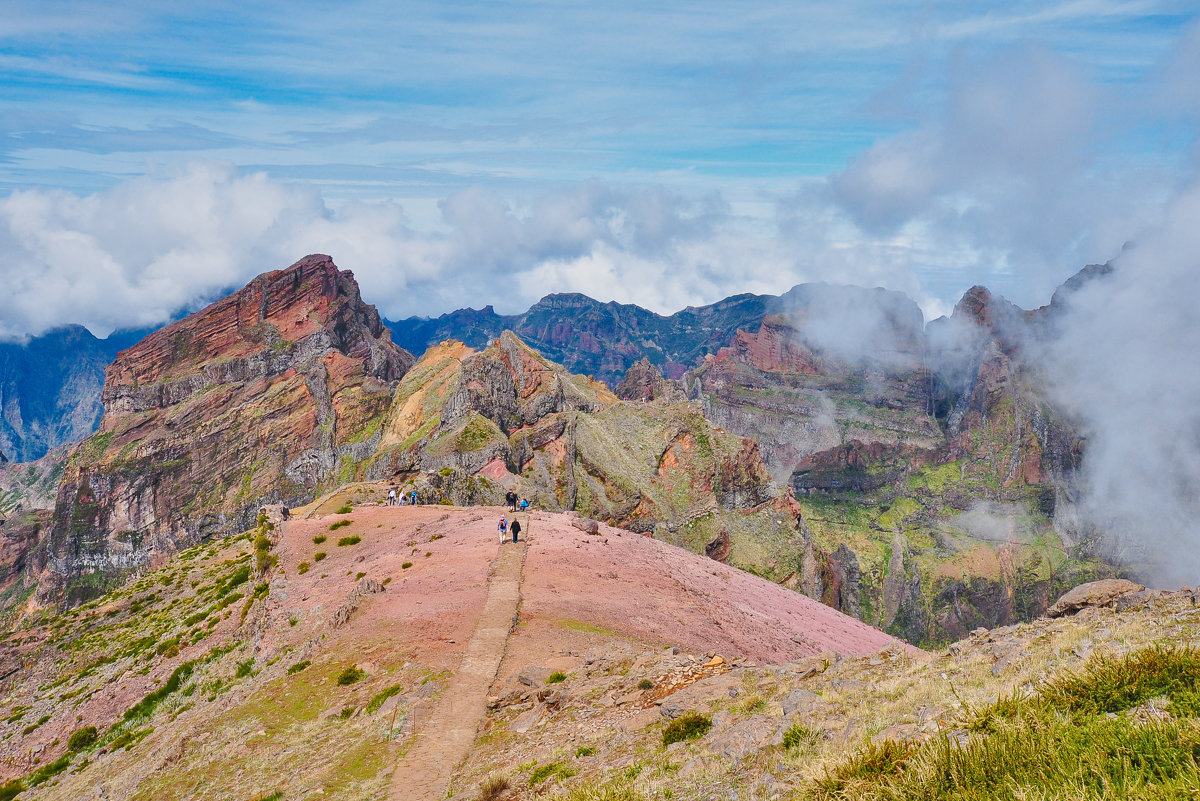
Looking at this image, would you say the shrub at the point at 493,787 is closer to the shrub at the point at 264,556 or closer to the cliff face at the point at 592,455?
the shrub at the point at 264,556

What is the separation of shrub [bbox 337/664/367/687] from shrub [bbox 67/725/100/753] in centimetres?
1718

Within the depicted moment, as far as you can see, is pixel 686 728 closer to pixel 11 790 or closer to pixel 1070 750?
pixel 1070 750

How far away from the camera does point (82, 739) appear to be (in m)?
34.6

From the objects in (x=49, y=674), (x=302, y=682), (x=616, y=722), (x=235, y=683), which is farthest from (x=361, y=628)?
(x=49, y=674)

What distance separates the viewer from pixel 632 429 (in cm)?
16700

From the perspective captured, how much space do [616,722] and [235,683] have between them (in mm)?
23517

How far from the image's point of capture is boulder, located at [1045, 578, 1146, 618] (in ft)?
90.0

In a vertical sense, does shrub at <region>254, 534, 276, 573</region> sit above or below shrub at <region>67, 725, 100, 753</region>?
above

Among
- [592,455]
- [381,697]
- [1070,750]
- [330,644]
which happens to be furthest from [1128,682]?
[592,455]

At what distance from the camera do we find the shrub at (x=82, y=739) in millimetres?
→ 34312

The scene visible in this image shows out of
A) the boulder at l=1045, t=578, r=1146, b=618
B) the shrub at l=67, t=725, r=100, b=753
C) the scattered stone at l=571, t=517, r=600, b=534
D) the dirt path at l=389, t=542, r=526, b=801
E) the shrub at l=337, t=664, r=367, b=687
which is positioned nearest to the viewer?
the dirt path at l=389, t=542, r=526, b=801

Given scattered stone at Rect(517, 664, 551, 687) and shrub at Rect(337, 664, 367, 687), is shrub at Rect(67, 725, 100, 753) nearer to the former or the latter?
shrub at Rect(337, 664, 367, 687)

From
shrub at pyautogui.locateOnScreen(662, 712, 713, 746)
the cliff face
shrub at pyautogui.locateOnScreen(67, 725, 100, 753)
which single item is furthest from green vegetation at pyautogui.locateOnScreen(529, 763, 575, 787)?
the cliff face

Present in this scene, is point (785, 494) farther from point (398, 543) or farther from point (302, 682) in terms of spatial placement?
point (302, 682)
